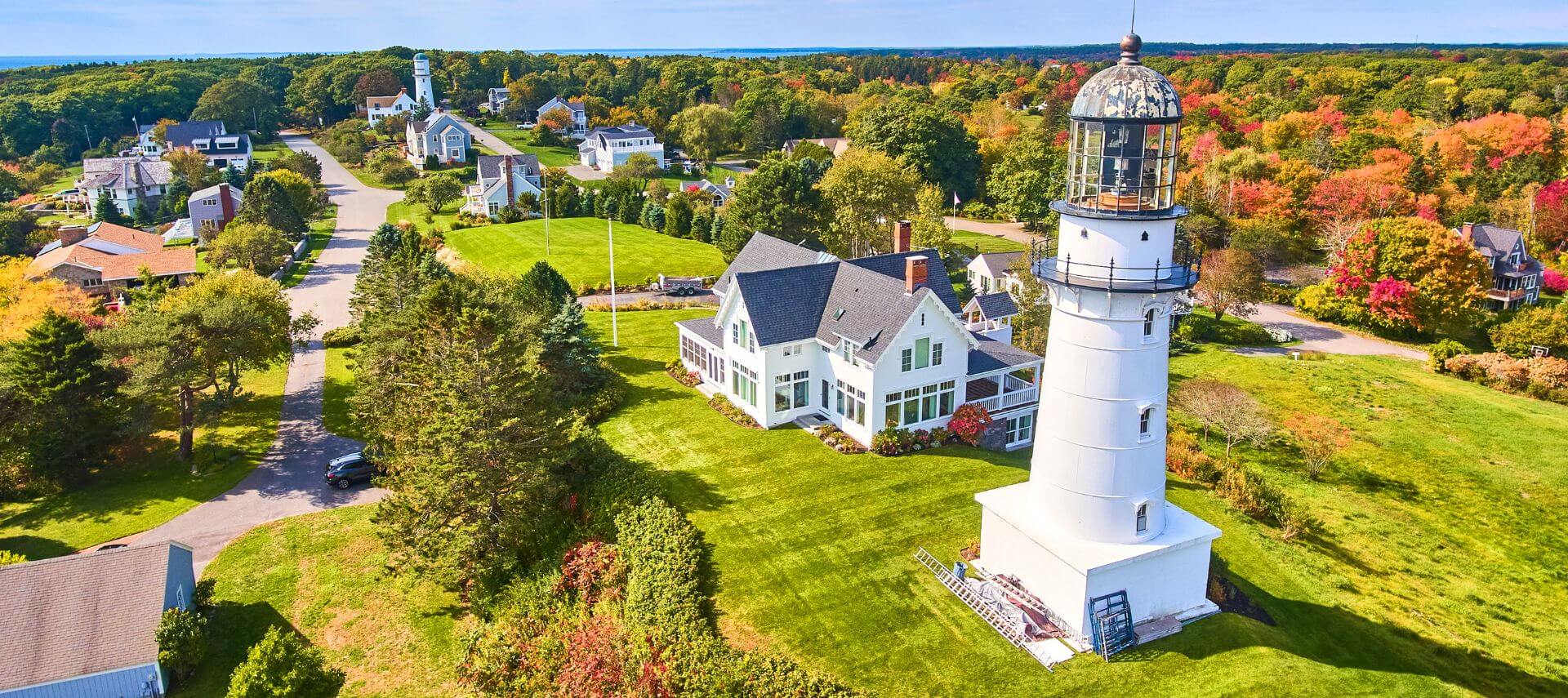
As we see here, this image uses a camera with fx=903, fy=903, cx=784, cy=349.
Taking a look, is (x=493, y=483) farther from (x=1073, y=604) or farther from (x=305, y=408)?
(x=305, y=408)

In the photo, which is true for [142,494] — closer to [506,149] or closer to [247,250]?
[247,250]

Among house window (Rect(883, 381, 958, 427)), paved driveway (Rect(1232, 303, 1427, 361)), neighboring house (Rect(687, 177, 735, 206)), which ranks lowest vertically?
paved driveway (Rect(1232, 303, 1427, 361))

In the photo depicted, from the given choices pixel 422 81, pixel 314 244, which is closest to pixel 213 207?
pixel 314 244

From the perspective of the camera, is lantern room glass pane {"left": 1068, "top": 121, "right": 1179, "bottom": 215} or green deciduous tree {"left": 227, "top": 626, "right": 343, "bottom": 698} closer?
lantern room glass pane {"left": 1068, "top": 121, "right": 1179, "bottom": 215}

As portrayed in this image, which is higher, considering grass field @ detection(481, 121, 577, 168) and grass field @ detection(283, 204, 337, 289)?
grass field @ detection(481, 121, 577, 168)

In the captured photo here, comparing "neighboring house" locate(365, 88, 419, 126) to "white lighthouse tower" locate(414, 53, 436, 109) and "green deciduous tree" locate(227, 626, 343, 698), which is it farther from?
"green deciduous tree" locate(227, 626, 343, 698)

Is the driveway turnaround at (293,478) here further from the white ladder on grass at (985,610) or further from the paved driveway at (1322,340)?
the paved driveway at (1322,340)

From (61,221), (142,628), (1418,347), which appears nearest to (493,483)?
(142,628)

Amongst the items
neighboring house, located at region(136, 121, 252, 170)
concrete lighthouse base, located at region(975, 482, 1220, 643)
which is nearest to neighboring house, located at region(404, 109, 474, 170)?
neighboring house, located at region(136, 121, 252, 170)

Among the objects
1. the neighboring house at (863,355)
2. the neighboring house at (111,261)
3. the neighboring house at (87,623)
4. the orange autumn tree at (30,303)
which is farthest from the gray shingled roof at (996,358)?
the neighboring house at (111,261)
